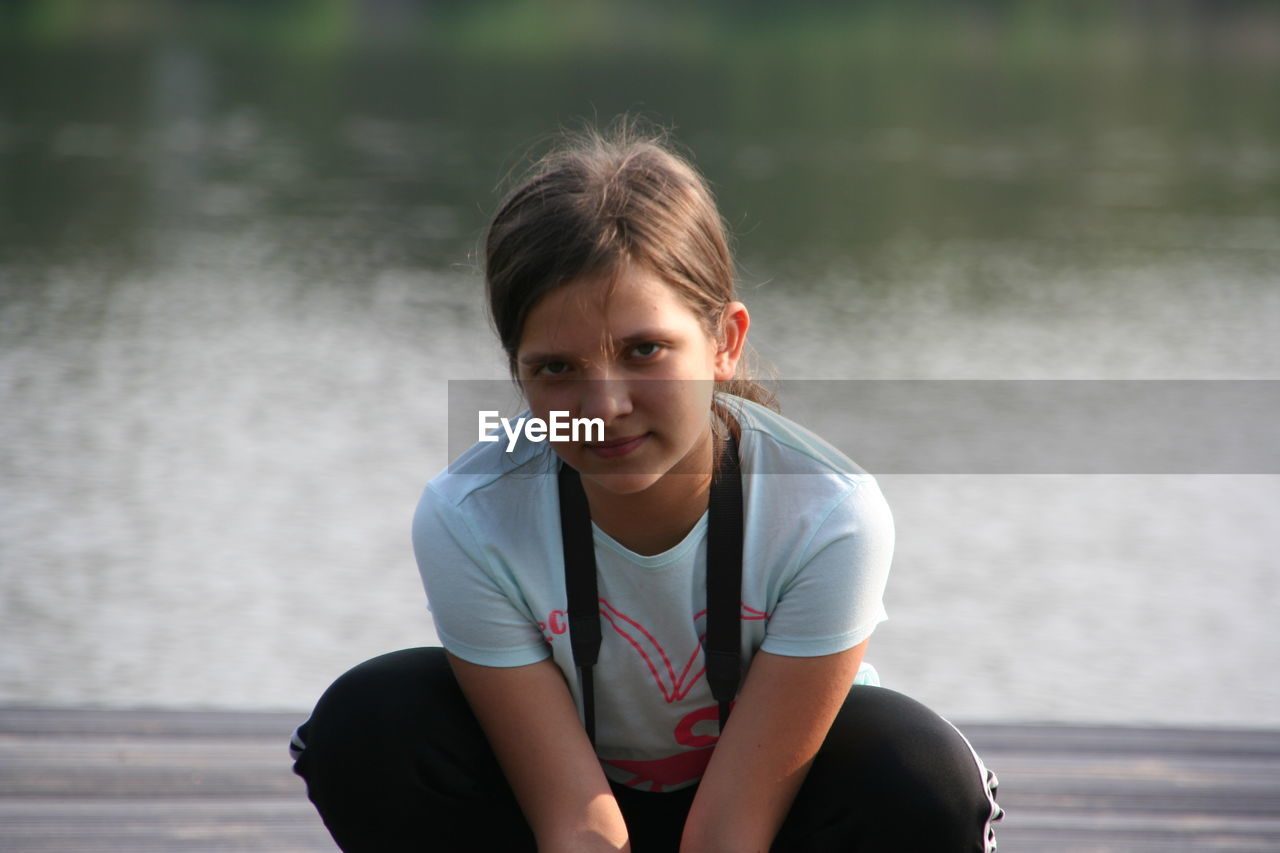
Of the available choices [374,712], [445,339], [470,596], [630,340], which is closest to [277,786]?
[374,712]

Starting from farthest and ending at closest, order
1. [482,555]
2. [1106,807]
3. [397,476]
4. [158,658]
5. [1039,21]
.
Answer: [1039,21] → [397,476] → [158,658] → [1106,807] → [482,555]

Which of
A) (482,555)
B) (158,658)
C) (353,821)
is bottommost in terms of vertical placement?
(158,658)

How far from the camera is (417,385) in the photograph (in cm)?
453

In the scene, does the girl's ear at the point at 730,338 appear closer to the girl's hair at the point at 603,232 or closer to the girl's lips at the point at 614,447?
the girl's hair at the point at 603,232

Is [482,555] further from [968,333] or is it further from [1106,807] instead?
[968,333]

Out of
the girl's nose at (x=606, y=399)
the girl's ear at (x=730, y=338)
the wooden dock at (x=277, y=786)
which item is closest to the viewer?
the girl's nose at (x=606, y=399)

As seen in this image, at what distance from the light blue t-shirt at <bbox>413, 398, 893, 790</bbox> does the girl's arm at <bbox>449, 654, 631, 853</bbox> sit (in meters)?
0.02

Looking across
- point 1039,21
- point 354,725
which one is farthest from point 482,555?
point 1039,21

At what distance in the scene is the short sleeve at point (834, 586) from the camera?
1.38 meters

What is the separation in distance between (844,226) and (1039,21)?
1493 centimetres

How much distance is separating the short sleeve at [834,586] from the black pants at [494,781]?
0.34 feet

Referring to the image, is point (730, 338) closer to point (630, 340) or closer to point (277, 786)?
point (630, 340)

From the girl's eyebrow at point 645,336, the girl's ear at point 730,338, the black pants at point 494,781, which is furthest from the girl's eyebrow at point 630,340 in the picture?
the black pants at point 494,781

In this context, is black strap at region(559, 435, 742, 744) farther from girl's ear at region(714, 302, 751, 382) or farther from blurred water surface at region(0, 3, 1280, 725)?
blurred water surface at region(0, 3, 1280, 725)
